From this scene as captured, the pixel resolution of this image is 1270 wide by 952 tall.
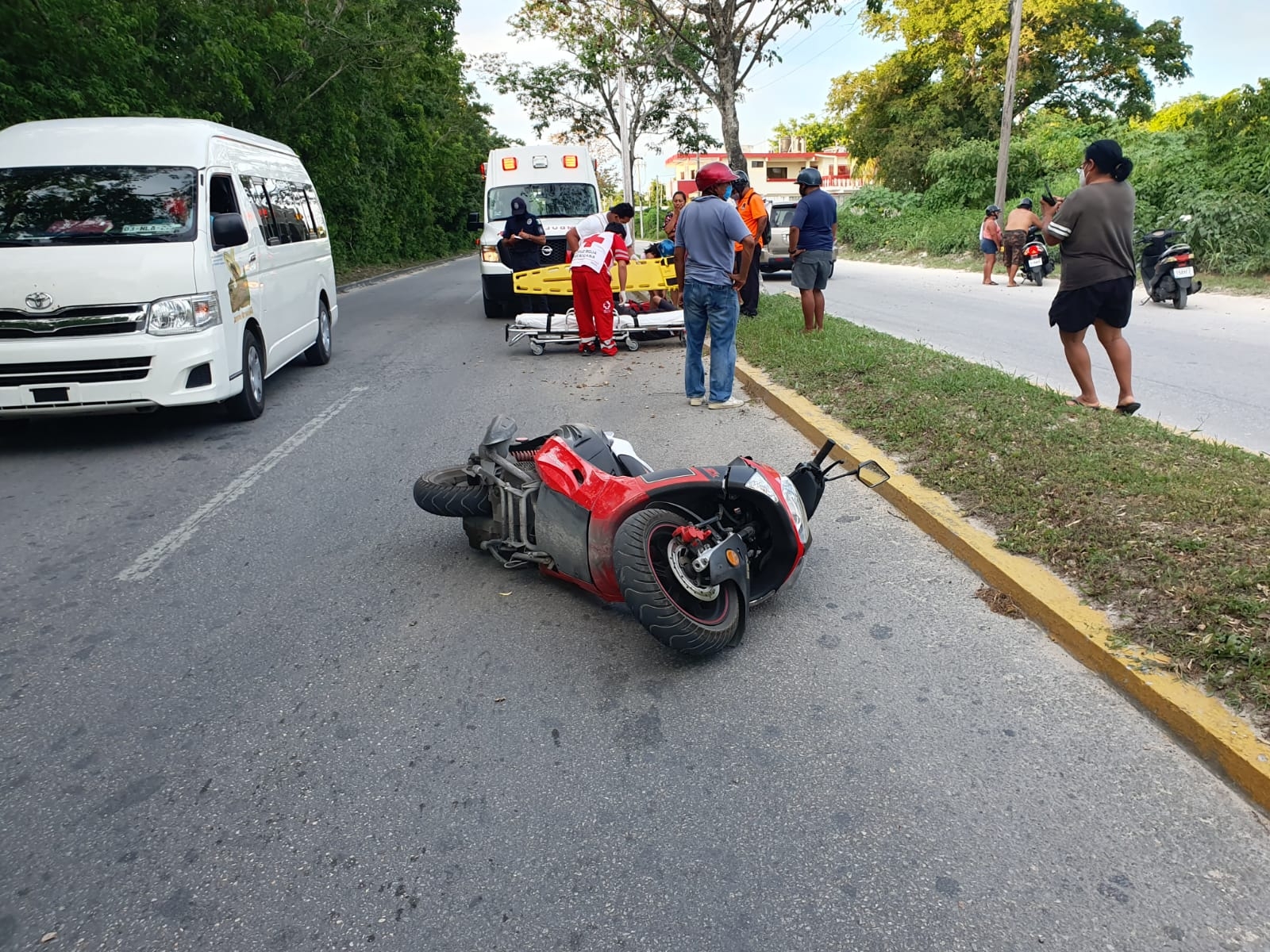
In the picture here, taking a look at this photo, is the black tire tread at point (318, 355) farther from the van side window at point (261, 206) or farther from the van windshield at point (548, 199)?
the van windshield at point (548, 199)

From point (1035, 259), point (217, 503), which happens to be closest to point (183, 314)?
point (217, 503)

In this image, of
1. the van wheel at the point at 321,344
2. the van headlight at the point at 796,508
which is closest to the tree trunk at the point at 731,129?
the van wheel at the point at 321,344

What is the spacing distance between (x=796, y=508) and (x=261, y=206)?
6.81 meters

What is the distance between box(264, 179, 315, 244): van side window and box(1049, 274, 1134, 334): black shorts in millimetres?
7118

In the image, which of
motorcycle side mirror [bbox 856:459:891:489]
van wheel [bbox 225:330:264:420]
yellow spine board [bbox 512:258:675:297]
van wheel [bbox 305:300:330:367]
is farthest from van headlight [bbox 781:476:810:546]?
yellow spine board [bbox 512:258:675:297]

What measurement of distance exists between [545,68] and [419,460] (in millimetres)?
40709

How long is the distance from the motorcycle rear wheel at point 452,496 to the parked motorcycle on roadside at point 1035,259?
51.9 feet

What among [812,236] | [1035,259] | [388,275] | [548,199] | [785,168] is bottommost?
[388,275]

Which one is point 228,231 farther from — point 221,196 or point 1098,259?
point 1098,259

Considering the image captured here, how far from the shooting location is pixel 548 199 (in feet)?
52.6

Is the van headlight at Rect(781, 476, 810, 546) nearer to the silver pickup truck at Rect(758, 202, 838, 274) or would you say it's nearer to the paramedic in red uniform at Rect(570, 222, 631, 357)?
the paramedic in red uniform at Rect(570, 222, 631, 357)

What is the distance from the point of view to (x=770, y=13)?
18.4m

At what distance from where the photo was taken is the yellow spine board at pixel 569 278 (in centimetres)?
1195

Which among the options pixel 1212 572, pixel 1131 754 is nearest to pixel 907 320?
pixel 1212 572
